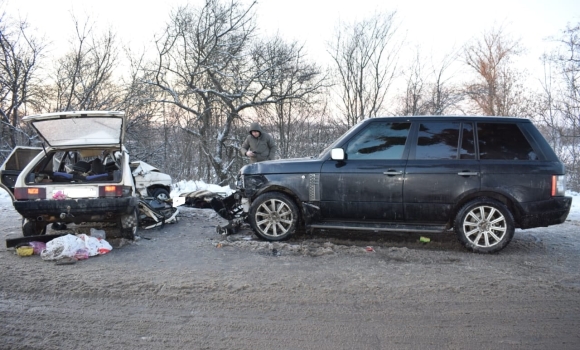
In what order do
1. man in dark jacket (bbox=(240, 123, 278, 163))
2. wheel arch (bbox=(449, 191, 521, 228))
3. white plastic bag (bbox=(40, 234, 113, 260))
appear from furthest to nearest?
man in dark jacket (bbox=(240, 123, 278, 163)) < wheel arch (bbox=(449, 191, 521, 228)) < white plastic bag (bbox=(40, 234, 113, 260))

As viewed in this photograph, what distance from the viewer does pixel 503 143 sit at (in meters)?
5.27

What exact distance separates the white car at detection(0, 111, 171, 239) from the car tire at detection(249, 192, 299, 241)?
177 cm

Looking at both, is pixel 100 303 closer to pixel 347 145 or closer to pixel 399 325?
pixel 399 325

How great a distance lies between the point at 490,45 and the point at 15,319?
99.2ft

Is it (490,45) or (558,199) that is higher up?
(490,45)

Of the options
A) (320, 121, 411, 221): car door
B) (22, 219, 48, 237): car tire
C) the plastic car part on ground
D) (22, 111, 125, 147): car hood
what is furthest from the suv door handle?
(22, 219, 48, 237): car tire

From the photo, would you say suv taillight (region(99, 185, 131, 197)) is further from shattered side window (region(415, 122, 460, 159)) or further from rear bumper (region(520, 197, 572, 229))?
rear bumper (region(520, 197, 572, 229))

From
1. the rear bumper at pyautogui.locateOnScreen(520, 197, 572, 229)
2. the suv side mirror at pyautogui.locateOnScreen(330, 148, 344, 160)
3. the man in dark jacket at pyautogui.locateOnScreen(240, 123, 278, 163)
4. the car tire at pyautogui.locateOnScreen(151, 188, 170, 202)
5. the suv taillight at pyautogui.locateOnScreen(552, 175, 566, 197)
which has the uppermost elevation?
the man in dark jacket at pyautogui.locateOnScreen(240, 123, 278, 163)

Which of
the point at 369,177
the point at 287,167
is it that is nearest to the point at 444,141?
the point at 369,177

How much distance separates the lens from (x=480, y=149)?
5289 mm

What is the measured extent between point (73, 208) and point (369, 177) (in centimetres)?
406

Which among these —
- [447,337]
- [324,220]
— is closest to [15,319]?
[447,337]

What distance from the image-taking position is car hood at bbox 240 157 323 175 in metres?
5.59

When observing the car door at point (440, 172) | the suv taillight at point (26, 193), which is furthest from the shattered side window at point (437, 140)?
the suv taillight at point (26, 193)
